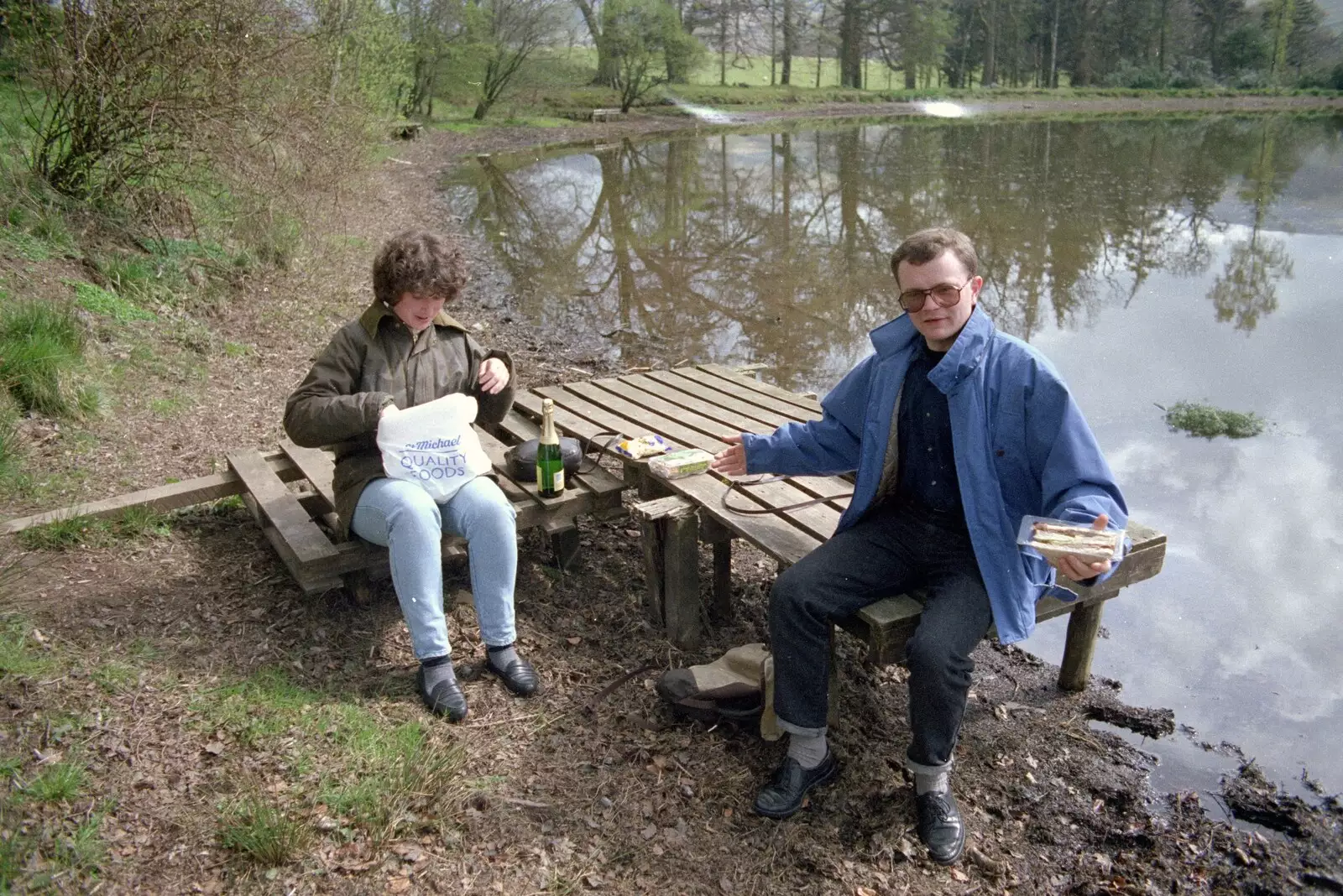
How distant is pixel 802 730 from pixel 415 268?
1.96 m

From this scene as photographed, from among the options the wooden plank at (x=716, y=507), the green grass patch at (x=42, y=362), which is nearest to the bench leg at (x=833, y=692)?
the wooden plank at (x=716, y=507)

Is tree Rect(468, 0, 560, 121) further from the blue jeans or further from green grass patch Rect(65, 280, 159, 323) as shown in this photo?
the blue jeans

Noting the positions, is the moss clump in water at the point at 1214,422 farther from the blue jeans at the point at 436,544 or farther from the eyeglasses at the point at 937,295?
the blue jeans at the point at 436,544

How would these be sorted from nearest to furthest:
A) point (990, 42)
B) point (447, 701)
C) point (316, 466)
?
point (447, 701)
point (316, 466)
point (990, 42)

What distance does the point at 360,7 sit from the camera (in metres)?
12.6

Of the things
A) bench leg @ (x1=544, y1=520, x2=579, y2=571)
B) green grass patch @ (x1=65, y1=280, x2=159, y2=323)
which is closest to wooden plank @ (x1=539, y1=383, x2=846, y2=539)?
bench leg @ (x1=544, y1=520, x2=579, y2=571)

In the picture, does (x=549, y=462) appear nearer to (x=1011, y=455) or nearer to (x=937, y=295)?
(x=937, y=295)

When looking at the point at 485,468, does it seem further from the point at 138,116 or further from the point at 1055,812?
the point at 138,116

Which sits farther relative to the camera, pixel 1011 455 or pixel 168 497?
pixel 168 497

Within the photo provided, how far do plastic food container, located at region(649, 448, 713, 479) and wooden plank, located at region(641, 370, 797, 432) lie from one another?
70 centimetres

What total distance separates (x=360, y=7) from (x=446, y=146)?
45.8ft

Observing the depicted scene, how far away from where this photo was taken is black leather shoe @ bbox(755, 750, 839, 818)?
3008 millimetres

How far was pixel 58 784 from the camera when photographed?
2.58 metres

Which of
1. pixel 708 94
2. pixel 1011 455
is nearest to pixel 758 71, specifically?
pixel 708 94
